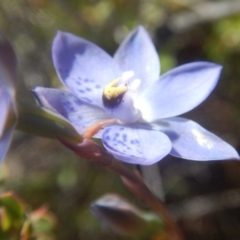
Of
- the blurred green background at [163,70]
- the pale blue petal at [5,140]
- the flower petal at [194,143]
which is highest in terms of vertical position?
the pale blue petal at [5,140]

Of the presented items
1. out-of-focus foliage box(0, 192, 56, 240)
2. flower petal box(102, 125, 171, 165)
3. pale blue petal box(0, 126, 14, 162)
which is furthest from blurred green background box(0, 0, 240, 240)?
pale blue petal box(0, 126, 14, 162)

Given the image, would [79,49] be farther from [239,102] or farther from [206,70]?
[239,102]

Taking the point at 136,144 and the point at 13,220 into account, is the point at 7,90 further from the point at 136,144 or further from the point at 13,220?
the point at 13,220

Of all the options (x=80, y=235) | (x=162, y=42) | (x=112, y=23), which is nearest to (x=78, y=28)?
(x=112, y=23)

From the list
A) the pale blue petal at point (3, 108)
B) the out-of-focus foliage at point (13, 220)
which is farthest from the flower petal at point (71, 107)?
the out-of-focus foliage at point (13, 220)

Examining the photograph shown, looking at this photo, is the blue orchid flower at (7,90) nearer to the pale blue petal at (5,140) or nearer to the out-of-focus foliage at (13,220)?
the pale blue petal at (5,140)

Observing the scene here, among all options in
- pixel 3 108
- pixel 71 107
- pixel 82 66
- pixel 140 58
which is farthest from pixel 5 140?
pixel 140 58
